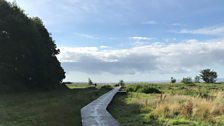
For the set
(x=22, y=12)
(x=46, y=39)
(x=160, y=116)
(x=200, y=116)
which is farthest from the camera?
(x=46, y=39)

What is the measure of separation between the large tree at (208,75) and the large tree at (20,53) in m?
83.9

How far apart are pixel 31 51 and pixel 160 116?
3232 centimetres

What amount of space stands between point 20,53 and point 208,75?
92.9 meters

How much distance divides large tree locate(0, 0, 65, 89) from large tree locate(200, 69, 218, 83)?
275 feet

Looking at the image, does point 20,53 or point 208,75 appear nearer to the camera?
point 20,53

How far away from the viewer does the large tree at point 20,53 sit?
45.2 meters

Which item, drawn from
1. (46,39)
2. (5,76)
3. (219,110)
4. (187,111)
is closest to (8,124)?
(187,111)

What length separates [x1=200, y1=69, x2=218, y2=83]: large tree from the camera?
127m

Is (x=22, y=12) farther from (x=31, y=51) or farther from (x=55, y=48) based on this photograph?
(x=55, y=48)

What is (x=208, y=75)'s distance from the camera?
128375 millimetres

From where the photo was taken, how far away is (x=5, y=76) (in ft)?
150

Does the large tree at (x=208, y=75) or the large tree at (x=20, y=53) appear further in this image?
the large tree at (x=208, y=75)

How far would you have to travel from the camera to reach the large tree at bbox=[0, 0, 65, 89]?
45.2 m

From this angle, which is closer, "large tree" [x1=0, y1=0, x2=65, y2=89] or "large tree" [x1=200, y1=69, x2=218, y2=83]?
"large tree" [x1=0, y1=0, x2=65, y2=89]
